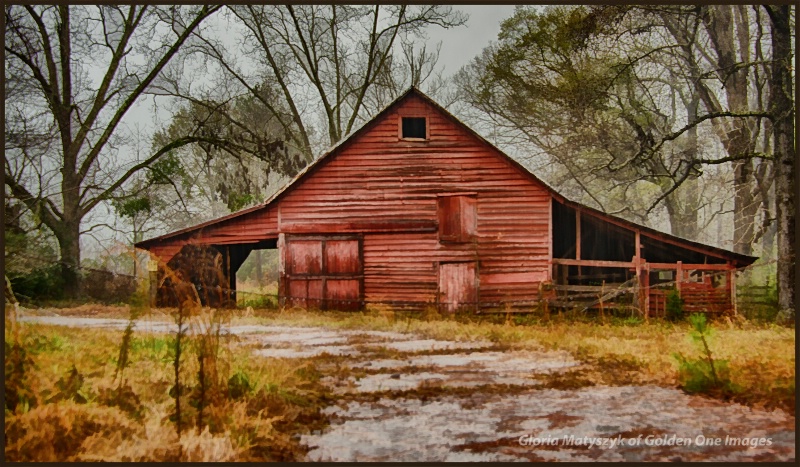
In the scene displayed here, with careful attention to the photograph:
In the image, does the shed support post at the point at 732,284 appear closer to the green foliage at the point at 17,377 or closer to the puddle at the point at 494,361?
the puddle at the point at 494,361

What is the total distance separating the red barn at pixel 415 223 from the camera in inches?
672

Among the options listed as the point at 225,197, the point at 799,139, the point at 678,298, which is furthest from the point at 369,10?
the point at 799,139

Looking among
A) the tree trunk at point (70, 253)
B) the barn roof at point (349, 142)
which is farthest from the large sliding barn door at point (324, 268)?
the tree trunk at point (70, 253)

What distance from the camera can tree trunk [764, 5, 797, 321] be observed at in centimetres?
1137

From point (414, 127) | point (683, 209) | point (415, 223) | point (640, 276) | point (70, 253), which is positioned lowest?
point (640, 276)

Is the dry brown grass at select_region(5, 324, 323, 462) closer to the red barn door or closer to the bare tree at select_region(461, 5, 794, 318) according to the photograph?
the bare tree at select_region(461, 5, 794, 318)

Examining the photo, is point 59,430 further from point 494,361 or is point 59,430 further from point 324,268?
point 324,268

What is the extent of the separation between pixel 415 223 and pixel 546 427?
466 inches

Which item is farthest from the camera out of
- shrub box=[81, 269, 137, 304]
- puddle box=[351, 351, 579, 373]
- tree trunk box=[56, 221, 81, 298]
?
shrub box=[81, 269, 137, 304]

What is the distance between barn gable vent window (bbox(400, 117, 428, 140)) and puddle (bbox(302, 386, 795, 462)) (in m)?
11.3

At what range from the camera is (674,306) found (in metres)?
14.7

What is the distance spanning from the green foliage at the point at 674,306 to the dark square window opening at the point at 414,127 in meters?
7.18

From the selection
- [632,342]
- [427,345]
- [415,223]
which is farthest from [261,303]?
[632,342]

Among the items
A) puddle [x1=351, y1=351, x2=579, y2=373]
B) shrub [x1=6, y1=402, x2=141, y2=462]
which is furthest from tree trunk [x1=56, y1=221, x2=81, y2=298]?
puddle [x1=351, y1=351, x2=579, y2=373]
